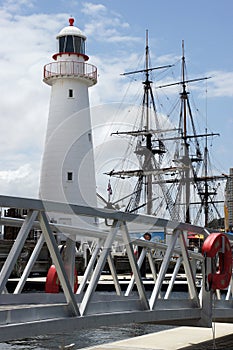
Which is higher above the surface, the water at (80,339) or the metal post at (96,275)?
the metal post at (96,275)

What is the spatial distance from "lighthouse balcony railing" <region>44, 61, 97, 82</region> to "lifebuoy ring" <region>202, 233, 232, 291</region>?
36.5m

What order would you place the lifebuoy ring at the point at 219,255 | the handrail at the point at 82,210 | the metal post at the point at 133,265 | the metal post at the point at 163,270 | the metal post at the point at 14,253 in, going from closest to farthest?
the metal post at the point at 14,253 → the handrail at the point at 82,210 → the metal post at the point at 133,265 → the metal post at the point at 163,270 → the lifebuoy ring at the point at 219,255

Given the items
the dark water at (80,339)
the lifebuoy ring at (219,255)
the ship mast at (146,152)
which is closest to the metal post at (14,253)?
the lifebuoy ring at (219,255)

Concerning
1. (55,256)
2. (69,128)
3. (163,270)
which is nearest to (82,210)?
(55,256)

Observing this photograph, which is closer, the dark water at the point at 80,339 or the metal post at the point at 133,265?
the metal post at the point at 133,265

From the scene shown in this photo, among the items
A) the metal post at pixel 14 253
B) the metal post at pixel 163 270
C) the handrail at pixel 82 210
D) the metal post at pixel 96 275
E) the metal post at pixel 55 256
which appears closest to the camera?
the metal post at pixel 14 253

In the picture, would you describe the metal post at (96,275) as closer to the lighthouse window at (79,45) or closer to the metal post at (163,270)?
the metal post at (163,270)

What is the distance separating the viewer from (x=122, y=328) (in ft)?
68.1

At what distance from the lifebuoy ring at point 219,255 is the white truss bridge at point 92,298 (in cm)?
19

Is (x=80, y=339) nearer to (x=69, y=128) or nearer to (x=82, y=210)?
(x=82, y=210)

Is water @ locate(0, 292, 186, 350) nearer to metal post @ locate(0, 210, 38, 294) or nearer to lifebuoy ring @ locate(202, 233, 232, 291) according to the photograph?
lifebuoy ring @ locate(202, 233, 232, 291)

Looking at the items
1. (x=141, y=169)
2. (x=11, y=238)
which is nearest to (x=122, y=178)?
(x=141, y=169)

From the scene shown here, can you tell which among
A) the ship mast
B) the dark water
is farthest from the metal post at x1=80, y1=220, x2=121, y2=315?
the ship mast

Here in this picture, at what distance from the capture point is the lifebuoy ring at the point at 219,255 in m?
12.5
